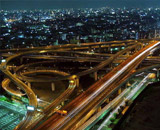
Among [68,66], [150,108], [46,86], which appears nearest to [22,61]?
[68,66]

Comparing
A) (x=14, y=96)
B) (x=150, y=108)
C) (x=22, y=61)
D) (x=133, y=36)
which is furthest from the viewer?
(x=133, y=36)

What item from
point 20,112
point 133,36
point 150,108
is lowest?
point 20,112

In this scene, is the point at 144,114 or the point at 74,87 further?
the point at 74,87

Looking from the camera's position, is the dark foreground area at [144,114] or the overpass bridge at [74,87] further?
the overpass bridge at [74,87]

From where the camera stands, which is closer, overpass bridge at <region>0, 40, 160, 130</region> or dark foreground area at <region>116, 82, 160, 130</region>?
dark foreground area at <region>116, 82, 160, 130</region>

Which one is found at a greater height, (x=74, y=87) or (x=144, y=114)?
(x=74, y=87)

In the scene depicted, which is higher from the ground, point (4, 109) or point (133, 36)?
point (133, 36)

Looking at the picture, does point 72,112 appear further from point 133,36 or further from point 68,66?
point 133,36

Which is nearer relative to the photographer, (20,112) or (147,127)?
(147,127)
